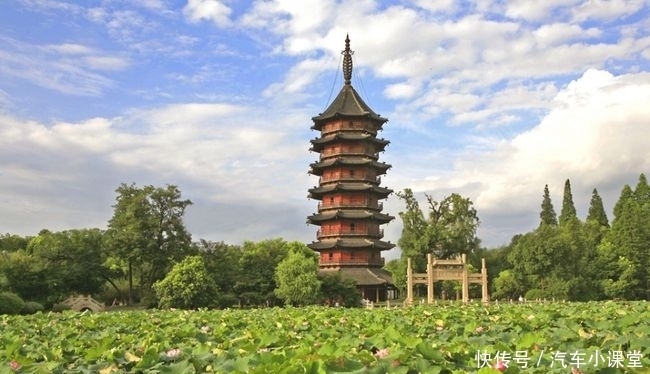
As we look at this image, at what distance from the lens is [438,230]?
4722 centimetres

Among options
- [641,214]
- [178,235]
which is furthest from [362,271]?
[641,214]

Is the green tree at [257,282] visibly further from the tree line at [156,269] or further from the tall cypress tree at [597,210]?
the tall cypress tree at [597,210]

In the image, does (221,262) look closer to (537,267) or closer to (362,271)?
(362,271)

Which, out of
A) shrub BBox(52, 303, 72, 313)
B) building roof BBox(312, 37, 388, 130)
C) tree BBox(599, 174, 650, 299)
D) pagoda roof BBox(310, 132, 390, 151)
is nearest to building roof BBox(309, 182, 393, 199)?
pagoda roof BBox(310, 132, 390, 151)

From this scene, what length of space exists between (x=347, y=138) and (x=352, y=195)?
13.1ft

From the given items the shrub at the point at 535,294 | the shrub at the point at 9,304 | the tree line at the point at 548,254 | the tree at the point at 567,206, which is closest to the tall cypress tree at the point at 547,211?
the tree at the point at 567,206

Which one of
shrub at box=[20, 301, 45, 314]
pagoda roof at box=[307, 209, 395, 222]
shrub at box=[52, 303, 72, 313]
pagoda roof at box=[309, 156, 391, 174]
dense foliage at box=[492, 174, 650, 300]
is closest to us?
shrub at box=[20, 301, 45, 314]

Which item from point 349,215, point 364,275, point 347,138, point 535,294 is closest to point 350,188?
point 349,215

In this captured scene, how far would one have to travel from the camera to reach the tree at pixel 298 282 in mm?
36938

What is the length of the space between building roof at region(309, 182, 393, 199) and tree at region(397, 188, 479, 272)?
3.15 m

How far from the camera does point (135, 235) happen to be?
1635 inches

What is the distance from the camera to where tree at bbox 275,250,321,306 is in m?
36.9

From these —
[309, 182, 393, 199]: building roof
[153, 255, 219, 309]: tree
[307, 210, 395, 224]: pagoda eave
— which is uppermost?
[309, 182, 393, 199]: building roof

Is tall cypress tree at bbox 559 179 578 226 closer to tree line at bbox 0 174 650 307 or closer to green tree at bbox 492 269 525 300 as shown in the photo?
tree line at bbox 0 174 650 307
